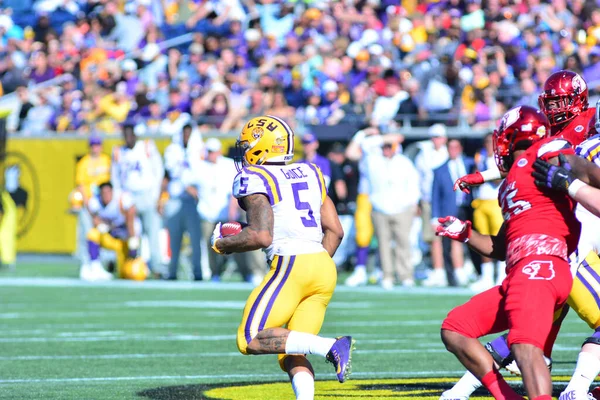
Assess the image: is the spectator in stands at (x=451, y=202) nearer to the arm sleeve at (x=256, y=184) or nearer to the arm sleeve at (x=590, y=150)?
the arm sleeve at (x=590, y=150)

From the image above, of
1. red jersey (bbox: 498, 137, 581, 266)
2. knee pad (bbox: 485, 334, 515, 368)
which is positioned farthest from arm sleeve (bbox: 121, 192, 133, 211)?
red jersey (bbox: 498, 137, 581, 266)

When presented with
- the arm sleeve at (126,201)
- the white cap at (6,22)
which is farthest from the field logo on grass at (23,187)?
the white cap at (6,22)

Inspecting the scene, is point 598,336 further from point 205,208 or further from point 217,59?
point 217,59

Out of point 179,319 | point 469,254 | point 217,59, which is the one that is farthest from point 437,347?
point 217,59

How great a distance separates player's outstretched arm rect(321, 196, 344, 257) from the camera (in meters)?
6.39

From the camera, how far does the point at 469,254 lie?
1659 cm

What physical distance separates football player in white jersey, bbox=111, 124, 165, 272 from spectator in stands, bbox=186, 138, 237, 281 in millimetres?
965

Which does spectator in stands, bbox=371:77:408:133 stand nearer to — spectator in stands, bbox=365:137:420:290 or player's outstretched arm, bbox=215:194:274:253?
spectator in stands, bbox=365:137:420:290

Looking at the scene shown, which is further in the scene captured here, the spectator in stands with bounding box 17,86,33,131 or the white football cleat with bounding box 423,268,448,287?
the spectator in stands with bounding box 17,86,33,131

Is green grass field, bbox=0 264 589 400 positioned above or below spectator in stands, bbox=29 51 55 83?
below

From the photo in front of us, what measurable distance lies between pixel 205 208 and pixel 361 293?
3.19 m

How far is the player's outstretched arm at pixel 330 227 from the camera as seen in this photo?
21.0 ft

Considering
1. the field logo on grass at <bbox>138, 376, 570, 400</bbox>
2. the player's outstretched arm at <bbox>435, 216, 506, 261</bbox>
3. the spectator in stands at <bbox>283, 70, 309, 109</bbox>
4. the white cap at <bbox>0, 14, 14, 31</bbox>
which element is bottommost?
the field logo on grass at <bbox>138, 376, 570, 400</bbox>

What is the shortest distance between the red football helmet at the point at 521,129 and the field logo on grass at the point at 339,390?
1.62 m
